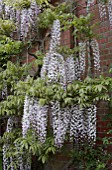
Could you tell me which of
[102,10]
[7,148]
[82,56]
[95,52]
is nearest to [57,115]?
[82,56]

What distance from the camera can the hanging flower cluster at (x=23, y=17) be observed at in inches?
183

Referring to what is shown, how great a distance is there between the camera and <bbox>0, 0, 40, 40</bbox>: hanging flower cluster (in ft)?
15.2

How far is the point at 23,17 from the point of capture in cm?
475

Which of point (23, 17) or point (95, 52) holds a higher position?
point (23, 17)

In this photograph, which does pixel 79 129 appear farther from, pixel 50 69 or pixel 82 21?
pixel 82 21

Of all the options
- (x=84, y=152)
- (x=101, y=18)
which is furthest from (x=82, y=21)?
(x=84, y=152)

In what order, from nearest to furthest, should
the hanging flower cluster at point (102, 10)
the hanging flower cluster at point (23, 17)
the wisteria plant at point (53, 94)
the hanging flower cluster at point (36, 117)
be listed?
the wisteria plant at point (53, 94), the hanging flower cluster at point (36, 117), the hanging flower cluster at point (102, 10), the hanging flower cluster at point (23, 17)

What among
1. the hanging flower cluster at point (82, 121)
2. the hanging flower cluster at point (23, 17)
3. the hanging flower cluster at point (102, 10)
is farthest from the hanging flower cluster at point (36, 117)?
the hanging flower cluster at point (102, 10)

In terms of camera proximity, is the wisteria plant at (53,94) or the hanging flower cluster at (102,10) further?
the hanging flower cluster at (102,10)

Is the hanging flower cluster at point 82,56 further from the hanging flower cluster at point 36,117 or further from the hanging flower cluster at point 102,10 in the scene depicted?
the hanging flower cluster at point 36,117

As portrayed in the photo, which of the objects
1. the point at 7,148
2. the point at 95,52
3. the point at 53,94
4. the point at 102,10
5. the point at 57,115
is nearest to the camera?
the point at 53,94

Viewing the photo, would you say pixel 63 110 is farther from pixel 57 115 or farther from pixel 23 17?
pixel 23 17

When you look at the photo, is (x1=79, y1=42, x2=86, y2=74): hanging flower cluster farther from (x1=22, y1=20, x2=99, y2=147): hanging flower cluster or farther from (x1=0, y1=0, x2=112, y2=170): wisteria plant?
(x1=22, y1=20, x2=99, y2=147): hanging flower cluster

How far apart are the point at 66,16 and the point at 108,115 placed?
146 cm
